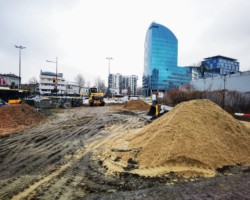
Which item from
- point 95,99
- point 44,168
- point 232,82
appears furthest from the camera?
point 95,99

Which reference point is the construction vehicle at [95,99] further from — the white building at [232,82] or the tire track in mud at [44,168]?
the tire track in mud at [44,168]

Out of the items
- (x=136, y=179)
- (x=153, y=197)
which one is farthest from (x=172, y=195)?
(x=136, y=179)

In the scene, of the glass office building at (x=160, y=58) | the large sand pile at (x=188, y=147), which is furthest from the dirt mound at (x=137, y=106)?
the glass office building at (x=160, y=58)

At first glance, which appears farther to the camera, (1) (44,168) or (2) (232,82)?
(2) (232,82)

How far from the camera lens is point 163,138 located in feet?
24.2

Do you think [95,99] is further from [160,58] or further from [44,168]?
[160,58]

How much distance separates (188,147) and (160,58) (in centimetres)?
9485

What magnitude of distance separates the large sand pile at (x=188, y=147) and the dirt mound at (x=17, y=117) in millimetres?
9887

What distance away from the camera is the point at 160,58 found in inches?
3871

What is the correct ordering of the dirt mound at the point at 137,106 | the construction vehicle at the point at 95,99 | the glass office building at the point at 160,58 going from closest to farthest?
the dirt mound at the point at 137,106 < the construction vehicle at the point at 95,99 < the glass office building at the point at 160,58

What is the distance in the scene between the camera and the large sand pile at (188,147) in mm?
6242

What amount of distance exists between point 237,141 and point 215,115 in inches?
57.2

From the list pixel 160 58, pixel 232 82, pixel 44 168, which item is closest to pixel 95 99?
pixel 232 82

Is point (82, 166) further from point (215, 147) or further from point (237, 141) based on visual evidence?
point (237, 141)
